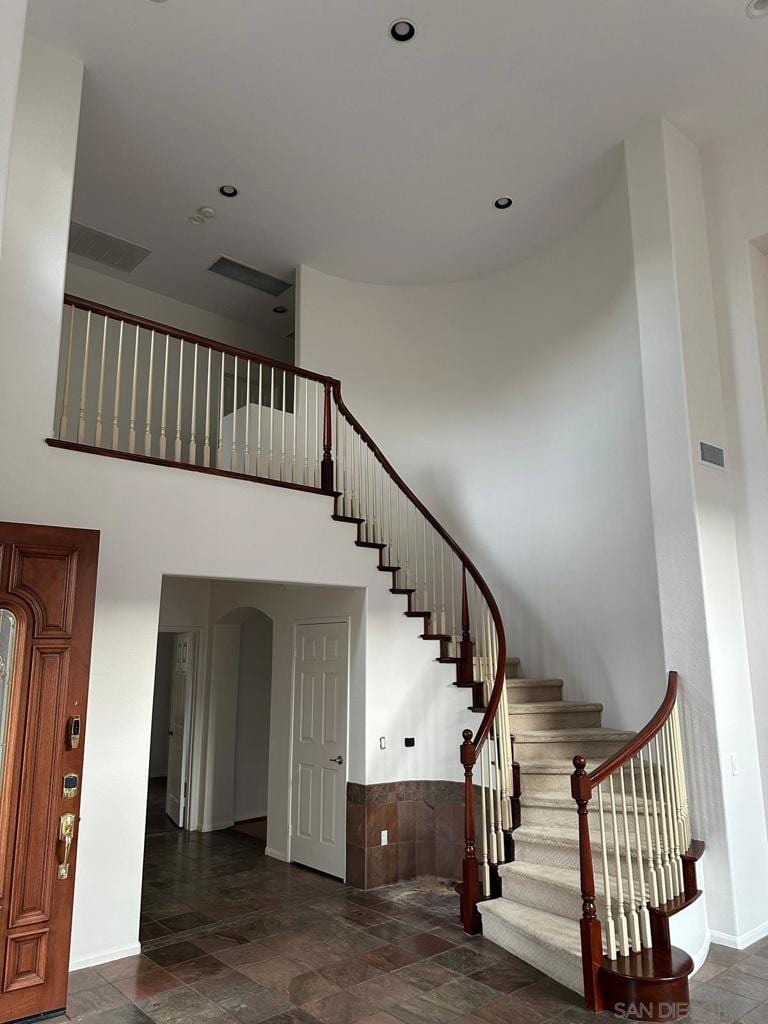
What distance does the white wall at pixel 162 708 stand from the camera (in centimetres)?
1127

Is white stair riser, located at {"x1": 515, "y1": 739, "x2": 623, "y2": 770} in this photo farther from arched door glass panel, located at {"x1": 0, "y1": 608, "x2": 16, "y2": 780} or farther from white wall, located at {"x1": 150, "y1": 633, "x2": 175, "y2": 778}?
white wall, located at {"x1": 150, "y1": 633, "x2": 175, "y2": 778}

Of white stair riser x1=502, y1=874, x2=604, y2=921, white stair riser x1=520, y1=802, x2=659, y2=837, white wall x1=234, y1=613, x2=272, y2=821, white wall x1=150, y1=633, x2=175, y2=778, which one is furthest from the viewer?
white wall x1=150, y1=633, x2=175, y2=778

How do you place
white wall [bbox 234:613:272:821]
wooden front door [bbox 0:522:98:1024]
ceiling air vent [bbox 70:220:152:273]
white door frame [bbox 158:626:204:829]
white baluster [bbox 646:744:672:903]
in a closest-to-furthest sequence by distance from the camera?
wooden front door [bbox 0:522:98:1024], white baluster [bbox 646:744:672:903], ceiling air vent [bbox 70:220:152:273], white door frame [bbox 158:626:204:829], white wall [bbox 234:613:272:821]

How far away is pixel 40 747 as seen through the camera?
3725 mm

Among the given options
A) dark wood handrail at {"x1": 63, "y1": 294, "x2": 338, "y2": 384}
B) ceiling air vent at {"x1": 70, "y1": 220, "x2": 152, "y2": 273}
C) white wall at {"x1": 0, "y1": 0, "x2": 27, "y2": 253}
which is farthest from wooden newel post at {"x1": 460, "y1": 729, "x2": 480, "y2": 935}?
ceiling air vent at {"x1": 70, "y1": 220, "x2": 152, "y2": 273}

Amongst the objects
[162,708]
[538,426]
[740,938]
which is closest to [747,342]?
[538,426]

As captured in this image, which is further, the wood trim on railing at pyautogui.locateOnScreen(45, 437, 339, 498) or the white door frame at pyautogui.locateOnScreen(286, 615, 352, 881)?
the white door frame at pyautogui.locateOnScreen(286, 615, 352, 881)

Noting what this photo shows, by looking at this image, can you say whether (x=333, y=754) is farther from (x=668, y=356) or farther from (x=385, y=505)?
(x=668, y=356)

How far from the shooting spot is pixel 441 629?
6.33 metres

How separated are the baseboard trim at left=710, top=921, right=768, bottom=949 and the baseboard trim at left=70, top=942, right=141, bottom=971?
3534 mm

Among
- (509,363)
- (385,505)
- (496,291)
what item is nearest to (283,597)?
(385,505)

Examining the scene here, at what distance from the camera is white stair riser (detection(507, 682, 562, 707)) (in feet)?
20.2

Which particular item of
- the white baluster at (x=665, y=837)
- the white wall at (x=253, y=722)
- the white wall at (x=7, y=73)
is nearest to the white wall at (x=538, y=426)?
the white baluster at (x=665, y=837)

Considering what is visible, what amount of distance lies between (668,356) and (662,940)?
368 centimetres
